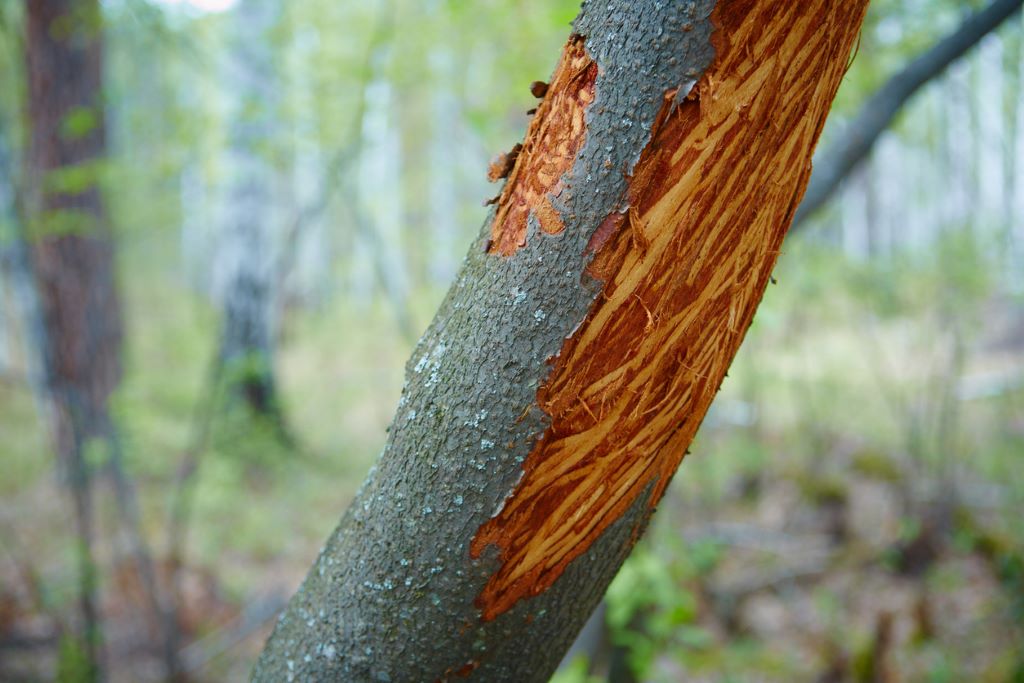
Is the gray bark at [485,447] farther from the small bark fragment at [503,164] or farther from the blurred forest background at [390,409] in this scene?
the blurred forest background at [390,409]

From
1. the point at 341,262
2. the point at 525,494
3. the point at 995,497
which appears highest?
the point at 341,262

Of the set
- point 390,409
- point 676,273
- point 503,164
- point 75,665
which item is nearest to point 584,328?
point 676,273

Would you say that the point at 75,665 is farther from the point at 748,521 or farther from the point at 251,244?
the point at 748,521

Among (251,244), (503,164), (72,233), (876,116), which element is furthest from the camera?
(251,244)

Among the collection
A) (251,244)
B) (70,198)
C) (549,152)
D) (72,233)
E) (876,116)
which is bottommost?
(549,152)

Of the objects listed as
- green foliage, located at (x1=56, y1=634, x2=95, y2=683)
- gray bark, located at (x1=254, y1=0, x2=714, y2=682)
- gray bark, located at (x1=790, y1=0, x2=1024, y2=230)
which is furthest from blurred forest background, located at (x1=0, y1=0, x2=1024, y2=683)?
gray bark, located at (x1=254, y1=0, x2=714, y2=682)

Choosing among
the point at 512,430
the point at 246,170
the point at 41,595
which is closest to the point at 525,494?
the point at 512,430

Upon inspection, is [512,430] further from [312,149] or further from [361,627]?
[312,149]
